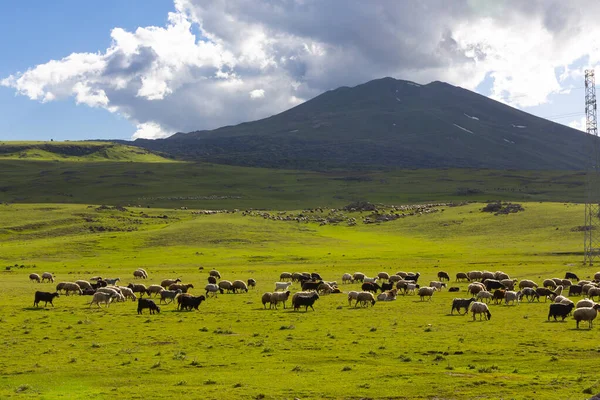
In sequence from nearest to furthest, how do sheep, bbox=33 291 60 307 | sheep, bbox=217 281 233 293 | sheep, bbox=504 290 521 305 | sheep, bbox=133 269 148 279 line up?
1. sheep, bbox=33 291 60 307
2. sheep, bbox=504 290 521 305
3. sheep, bbox=217 281 233 293
4. sheep, bbox=133 269 148 279

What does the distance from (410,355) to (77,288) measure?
101 ft

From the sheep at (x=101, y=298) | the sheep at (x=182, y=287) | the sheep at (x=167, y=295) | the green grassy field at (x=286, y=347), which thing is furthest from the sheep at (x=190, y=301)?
the sheep at (x=182, y=287)

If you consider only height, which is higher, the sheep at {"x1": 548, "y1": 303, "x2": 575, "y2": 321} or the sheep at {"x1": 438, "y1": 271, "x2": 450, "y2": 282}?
the sheep at {"x1": 548, "y1": 303, "x2": 575, "y2": 321}

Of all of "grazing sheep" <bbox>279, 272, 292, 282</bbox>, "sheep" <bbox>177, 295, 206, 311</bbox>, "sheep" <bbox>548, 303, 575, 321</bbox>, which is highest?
"sheep" <bbox>548, 303, 575, 321</bbox>

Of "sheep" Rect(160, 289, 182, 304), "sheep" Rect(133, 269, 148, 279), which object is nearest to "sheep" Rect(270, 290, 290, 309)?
"sheep" Rect(160, 289, 182, 304)

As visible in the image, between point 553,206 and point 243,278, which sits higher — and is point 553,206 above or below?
above

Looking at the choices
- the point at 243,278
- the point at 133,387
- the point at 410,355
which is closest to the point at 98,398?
the point at 133,387

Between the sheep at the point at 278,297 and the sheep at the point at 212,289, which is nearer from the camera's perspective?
the sheep at the point at 278,297

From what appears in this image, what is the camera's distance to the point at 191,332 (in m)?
30.2

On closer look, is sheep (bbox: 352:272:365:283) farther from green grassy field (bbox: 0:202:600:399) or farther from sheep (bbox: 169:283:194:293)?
sheep (bbox: 169:283:194:293)

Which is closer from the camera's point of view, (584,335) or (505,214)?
(584,335)

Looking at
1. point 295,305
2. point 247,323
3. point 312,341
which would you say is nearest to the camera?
point 312,341

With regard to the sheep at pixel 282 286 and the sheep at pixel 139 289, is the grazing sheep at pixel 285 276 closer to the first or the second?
the sheep at pixel 282 286

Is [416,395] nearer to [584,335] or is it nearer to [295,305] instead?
[584,335]
